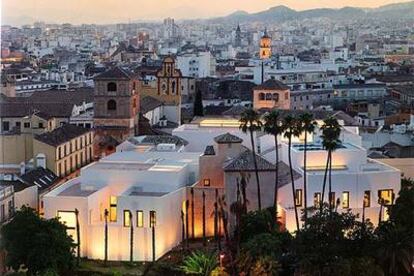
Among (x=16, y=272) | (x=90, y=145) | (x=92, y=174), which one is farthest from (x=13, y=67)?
(x=16, y=272)

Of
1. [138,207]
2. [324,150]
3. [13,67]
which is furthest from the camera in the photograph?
[13,67]

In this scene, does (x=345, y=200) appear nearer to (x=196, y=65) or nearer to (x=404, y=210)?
(x=404, y=210)

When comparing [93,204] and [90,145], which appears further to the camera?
[90,145]

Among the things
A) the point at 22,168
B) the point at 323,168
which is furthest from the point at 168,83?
the point at 323,168

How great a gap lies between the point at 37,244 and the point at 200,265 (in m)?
1.07

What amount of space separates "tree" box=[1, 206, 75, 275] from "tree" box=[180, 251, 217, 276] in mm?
779

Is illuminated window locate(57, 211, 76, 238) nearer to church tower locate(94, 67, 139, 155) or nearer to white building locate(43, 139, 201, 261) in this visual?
white building locate(43, 139, 201, 261)

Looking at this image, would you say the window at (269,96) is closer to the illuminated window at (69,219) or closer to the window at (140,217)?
the window at (140,217)

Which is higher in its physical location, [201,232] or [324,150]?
[324,150]

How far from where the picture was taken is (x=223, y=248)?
619 cm

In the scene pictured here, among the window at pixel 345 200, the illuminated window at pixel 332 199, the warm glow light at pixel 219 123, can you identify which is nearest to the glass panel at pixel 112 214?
the illuminated window at pixel 332 199

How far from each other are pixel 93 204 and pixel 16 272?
3.66ft

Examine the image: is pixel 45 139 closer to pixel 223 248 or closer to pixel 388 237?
pixel 223 248

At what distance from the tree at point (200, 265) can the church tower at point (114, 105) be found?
166 inches
